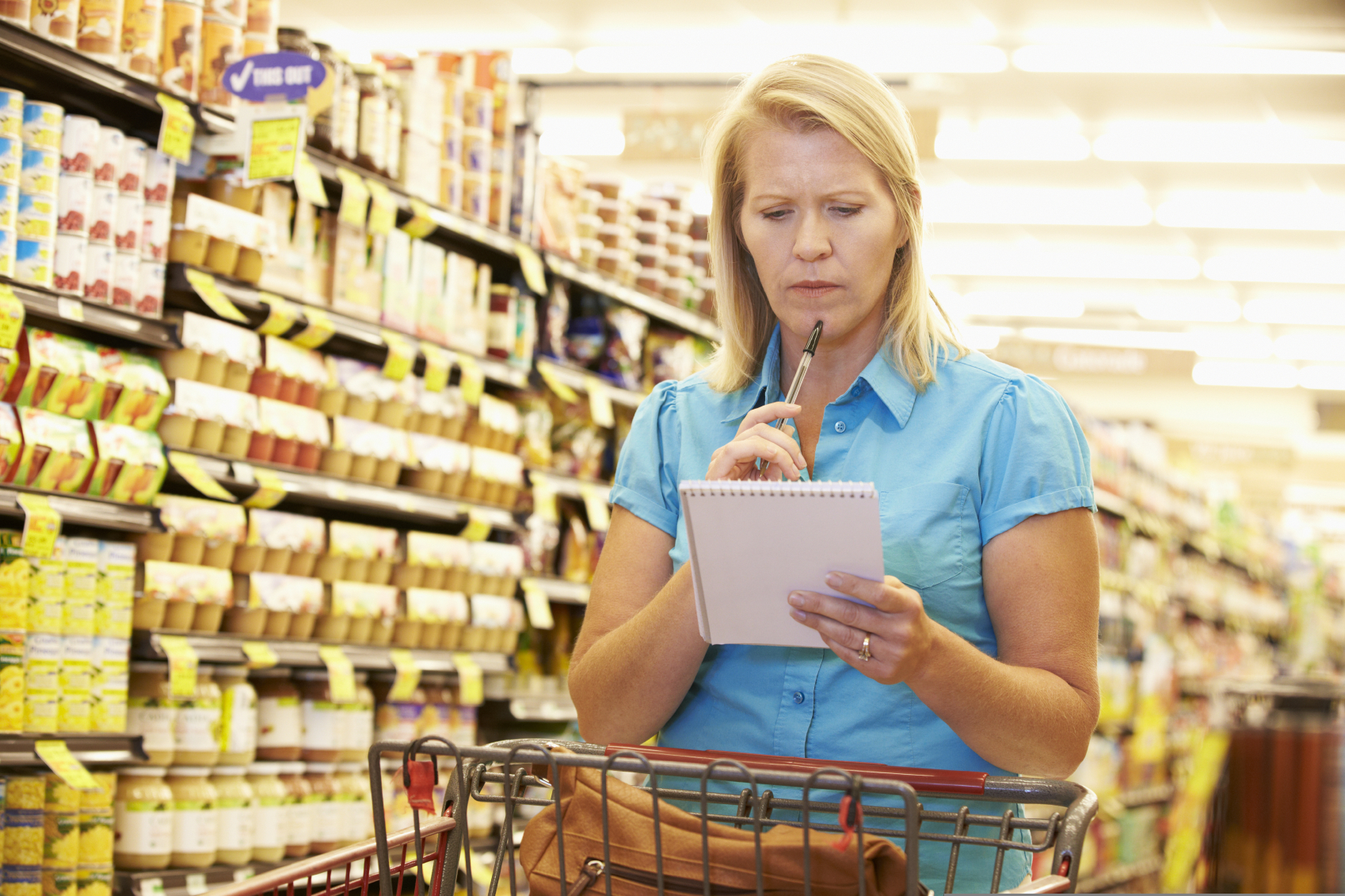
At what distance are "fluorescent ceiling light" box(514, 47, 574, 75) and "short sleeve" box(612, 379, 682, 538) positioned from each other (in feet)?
23.6

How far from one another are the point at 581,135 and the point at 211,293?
734 centimetres

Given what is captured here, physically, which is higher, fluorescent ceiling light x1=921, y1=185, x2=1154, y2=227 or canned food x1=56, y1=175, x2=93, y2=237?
fluorescent ceiling light x1=921, y1=185, x2=1154, y2=227

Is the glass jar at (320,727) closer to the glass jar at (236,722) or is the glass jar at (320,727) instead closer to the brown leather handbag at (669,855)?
the glass jar at (236,722)

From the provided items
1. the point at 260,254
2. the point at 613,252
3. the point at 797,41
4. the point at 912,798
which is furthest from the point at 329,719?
the point at 797,41

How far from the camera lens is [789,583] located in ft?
3.89

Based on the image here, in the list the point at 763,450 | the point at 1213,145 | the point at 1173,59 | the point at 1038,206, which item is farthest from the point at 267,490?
the point at 1038,206

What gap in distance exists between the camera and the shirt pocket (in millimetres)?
1433

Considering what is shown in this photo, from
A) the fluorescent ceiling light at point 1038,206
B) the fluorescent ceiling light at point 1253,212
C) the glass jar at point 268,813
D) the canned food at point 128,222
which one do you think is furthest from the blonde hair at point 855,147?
the fluorescent ceiling light at point 1253,212

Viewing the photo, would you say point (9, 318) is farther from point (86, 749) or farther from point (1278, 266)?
point (1278, 266)

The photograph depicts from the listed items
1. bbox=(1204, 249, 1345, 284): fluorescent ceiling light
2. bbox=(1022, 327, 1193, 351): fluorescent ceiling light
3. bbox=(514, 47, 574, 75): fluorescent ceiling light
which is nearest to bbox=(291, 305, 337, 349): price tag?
bbox=(514, 47, 574, 75): fluorescent ceiling light

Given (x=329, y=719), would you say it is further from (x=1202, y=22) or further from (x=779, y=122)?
(x=1202, y=22)

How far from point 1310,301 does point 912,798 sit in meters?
13.5

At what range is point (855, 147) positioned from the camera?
4.78 ft

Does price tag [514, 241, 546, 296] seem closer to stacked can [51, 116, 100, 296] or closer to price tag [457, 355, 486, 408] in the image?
price tag [457, 355, 486, 408]
